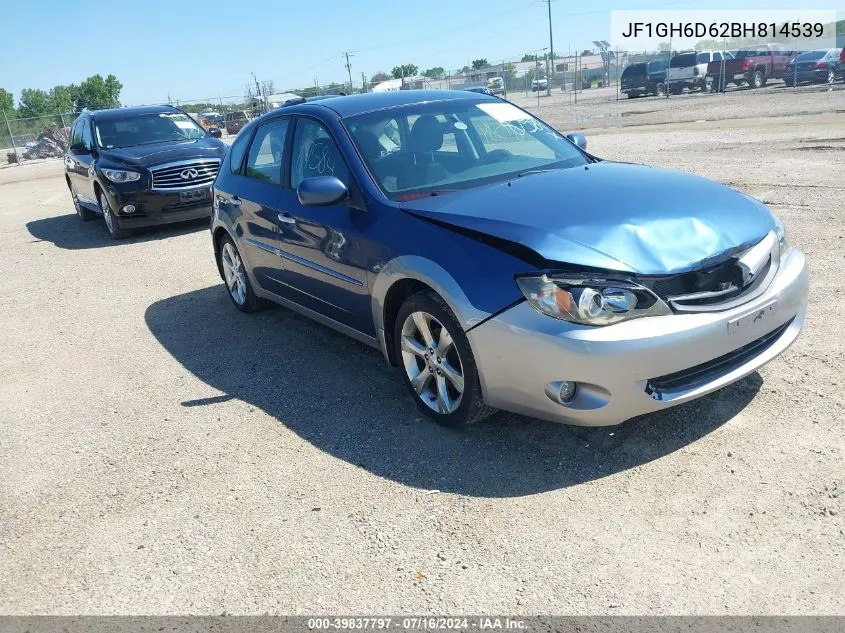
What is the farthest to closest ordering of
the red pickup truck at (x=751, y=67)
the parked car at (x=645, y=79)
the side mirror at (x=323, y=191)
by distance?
the parked car at (x=645, y=79)
the red pickup truck at (x=751, y=67)
the side mirror at (x=323, y=191)

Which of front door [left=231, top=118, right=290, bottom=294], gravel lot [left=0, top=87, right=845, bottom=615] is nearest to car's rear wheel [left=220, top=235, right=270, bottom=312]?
front door [left=231, top=118, right=290, bottom=294]

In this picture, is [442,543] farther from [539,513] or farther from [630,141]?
[630,141]

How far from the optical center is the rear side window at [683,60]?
33.6 metres

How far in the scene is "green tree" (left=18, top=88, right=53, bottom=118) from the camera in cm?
12148

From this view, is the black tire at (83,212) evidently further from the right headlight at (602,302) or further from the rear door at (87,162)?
the right headlight at (602,302)

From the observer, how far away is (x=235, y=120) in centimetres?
4322

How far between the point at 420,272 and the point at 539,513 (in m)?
1.33

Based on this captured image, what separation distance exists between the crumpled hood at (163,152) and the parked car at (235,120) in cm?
3023

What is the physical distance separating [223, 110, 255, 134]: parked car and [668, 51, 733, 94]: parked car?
22.7m

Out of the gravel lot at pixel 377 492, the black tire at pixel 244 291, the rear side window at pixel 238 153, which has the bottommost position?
the gravel lot at pixel 377 492

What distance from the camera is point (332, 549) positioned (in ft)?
10.2

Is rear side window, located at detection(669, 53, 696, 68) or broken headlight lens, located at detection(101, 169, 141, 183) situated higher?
rear side window, located at detection(669, 53, 696, 68)

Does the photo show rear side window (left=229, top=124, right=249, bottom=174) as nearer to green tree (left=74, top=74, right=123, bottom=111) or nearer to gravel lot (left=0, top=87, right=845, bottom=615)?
gravel lot (left=0, top=87, right=845, bottom=615)

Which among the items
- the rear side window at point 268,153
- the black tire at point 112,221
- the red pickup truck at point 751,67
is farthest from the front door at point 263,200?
the red pickup truck at point 751,67
